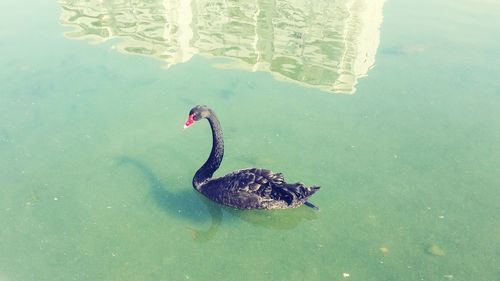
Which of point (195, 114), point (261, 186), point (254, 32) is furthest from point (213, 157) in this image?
point (254, 32)

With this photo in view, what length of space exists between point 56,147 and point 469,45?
674 cm

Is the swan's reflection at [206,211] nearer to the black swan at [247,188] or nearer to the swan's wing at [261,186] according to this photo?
the black swan at [247,188]

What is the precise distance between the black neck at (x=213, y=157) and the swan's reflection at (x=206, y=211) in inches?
7.2

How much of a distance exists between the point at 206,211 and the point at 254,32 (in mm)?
4423

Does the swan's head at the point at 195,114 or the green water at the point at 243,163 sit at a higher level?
the swan's head at the point at 195,114

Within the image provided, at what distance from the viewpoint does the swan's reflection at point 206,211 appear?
4176mm

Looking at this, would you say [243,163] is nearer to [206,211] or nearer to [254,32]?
[206,211]

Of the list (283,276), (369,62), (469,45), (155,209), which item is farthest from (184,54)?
(469,45)

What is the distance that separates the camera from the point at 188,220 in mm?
4242

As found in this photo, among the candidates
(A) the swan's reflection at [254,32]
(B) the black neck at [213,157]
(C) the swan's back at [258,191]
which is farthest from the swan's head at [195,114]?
(A) the swan's reflection at [254,32]

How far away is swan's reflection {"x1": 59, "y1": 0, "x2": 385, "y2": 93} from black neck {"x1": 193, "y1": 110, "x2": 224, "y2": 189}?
2.42 m

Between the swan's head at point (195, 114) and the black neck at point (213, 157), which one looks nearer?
the swan's head at point (195, 114)

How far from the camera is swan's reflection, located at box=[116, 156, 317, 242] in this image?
13.7 feet

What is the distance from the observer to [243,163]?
4.92m
